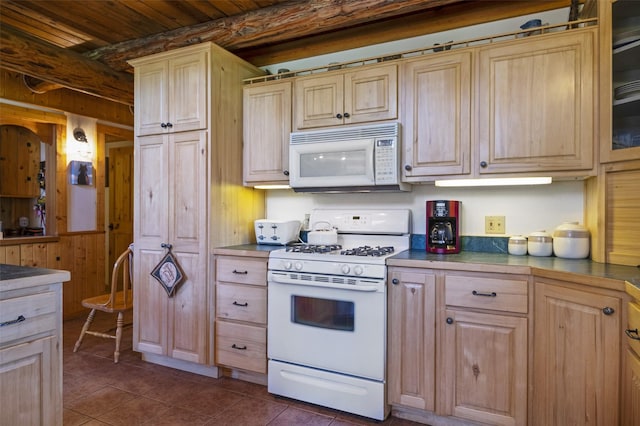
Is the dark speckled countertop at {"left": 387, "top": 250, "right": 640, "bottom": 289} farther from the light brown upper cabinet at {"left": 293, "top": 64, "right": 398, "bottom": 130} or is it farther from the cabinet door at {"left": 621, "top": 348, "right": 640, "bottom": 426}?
the light brown upper cabinet at {"left": 293, "top": 64, "right": 398, "bottom": 130}

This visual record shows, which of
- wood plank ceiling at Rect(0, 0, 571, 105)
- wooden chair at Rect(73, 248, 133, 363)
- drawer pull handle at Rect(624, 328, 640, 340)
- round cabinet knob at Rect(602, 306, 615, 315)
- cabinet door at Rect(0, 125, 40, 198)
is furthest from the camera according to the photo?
cabinet door at Rect(0, 125, 40, 198)

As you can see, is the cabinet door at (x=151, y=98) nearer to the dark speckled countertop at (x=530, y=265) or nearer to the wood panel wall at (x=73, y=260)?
the dark speckled countertop at (x=530, y=265)

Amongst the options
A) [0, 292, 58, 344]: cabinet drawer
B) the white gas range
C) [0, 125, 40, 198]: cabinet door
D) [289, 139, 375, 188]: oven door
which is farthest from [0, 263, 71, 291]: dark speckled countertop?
[0, 125, 40, 198]: cabinet door

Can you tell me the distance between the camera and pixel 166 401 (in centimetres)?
224

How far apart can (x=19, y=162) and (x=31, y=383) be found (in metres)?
3.65

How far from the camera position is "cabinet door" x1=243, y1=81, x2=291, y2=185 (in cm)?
263

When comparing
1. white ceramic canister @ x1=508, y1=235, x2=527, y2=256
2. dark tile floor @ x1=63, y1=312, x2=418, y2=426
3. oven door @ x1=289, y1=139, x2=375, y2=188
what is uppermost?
oven door @ x1=289, y1=139, x2=375, y2=188

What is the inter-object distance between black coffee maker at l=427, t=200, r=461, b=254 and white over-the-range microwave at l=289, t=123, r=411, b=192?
0.81 feet

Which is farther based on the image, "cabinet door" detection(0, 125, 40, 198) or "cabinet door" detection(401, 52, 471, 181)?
"cabinet door" detection(0, 125, 40, 198)

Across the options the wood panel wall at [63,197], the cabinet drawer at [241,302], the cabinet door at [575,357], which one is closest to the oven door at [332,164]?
the cabinet drawer at [241,302]

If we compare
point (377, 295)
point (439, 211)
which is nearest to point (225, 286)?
point (377, 295)

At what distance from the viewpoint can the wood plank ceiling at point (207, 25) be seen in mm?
2357

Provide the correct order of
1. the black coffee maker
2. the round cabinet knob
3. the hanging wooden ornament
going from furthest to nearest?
the hanging wooden ornament → the black coffee maker → the round cabinet knob

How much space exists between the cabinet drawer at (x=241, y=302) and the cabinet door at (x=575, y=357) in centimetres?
154
